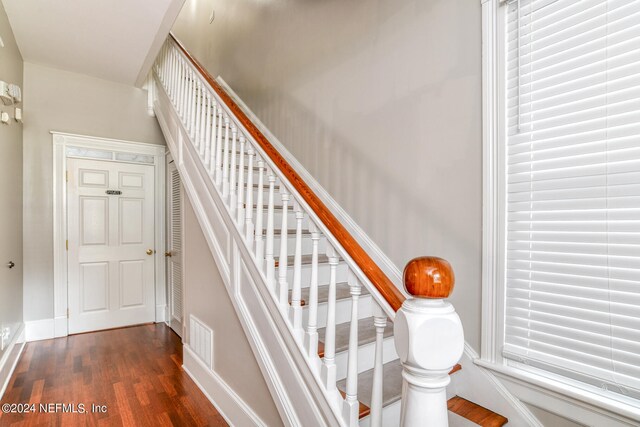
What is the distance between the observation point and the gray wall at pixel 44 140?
3.43 meters

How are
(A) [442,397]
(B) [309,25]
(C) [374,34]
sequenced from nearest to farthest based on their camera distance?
1. (A) [442,397]
2. (C) [374,34]
3. (B) [309,25]

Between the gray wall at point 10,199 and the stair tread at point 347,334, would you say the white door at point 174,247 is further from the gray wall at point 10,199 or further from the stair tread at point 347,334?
the stair tread at point 347,334

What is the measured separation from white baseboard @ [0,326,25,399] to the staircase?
6.25 ft

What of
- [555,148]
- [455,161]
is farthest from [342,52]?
[555,148]

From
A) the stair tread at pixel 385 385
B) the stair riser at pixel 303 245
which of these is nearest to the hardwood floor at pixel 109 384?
the stair tread at pixel 385 385

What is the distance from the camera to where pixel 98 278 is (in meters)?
3.79

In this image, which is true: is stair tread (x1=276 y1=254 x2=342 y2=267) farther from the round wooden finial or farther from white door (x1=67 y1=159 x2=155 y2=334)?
white door (x1=67 y1=159 x2=155 y2=334)

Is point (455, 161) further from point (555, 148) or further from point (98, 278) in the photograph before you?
point (98, 278)

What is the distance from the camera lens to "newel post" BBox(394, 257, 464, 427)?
77cm

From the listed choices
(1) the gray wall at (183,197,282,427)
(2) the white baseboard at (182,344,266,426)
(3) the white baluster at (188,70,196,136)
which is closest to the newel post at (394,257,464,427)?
(1) the gray wall at (183,197,282,427)

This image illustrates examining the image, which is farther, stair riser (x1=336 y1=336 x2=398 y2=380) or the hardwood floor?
the hardwood floor

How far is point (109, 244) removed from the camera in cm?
387

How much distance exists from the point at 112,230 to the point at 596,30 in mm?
4569

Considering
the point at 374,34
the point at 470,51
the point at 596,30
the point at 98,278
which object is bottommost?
the point at 98,278
